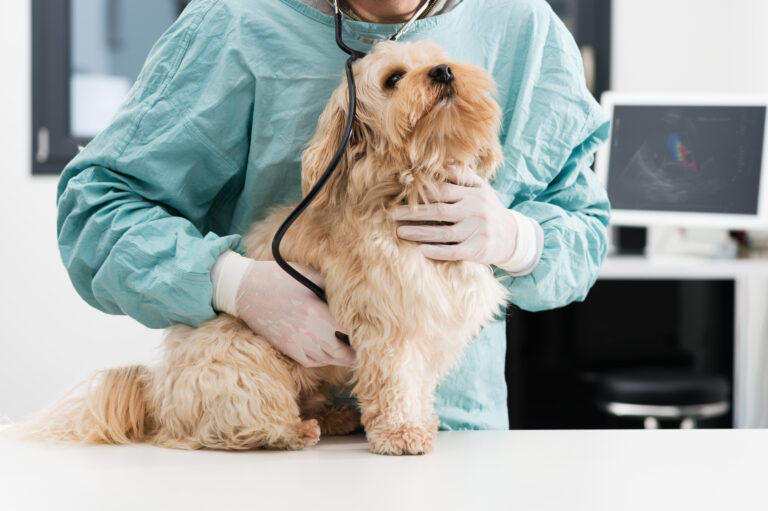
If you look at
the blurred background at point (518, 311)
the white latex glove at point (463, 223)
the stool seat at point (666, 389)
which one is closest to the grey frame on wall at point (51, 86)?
the blurred background at point (518, 311)

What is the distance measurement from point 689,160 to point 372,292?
217cm

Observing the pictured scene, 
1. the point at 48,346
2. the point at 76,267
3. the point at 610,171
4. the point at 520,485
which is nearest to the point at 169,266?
the point at 76,267

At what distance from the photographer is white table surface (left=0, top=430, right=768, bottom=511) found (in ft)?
2.48

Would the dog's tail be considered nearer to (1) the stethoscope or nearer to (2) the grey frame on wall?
(1) the stethoscope

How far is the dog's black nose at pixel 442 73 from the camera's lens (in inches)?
34.4

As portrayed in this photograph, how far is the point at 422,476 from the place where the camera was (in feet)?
2.75

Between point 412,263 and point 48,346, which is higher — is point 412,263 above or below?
above

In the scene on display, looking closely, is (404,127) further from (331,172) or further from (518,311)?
(518,311)

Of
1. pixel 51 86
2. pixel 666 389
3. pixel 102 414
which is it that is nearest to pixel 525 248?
pixel 102 414

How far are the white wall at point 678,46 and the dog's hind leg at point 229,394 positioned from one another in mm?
3048

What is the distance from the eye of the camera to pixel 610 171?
2785mm

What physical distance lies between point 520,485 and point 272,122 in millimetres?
580

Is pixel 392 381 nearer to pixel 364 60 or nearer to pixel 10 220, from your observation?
pixel 364 60

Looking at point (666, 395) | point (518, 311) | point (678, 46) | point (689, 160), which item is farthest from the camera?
point (678, 46)
